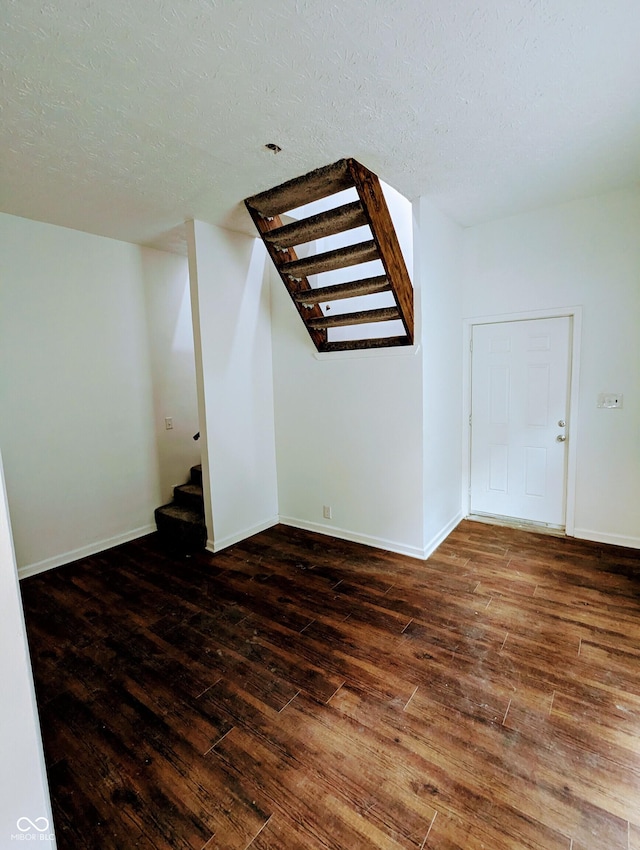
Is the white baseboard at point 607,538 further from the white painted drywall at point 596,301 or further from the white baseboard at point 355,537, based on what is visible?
the white baseboard at point 355,537

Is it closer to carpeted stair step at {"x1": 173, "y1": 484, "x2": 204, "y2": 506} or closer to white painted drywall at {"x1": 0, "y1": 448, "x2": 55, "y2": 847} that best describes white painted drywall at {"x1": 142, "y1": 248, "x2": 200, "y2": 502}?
carpeted stair step at {"x1": 173, "y1": 484, "x2": 204, "y2": 506}

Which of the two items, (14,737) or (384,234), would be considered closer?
(14,737)

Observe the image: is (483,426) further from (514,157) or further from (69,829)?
(69,829)

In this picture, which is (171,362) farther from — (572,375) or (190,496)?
(572,375)

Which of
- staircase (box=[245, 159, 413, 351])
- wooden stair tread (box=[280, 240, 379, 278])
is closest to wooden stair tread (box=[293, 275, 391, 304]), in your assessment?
staircase (box=[245, 159, 413, 351])

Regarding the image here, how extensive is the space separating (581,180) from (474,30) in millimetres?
1840

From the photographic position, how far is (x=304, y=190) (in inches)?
104

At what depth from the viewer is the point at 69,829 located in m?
1.35

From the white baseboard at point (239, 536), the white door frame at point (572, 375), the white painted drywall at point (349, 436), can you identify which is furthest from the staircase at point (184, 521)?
the white door frame at point (572, 375)

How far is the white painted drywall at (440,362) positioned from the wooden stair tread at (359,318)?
231 millimetres

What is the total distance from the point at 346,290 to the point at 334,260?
0.23m

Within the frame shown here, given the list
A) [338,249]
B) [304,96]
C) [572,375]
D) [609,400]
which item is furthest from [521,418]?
[304,96]

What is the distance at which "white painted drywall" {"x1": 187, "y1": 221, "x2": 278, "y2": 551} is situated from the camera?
131 inches

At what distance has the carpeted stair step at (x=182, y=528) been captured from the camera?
141 inches
